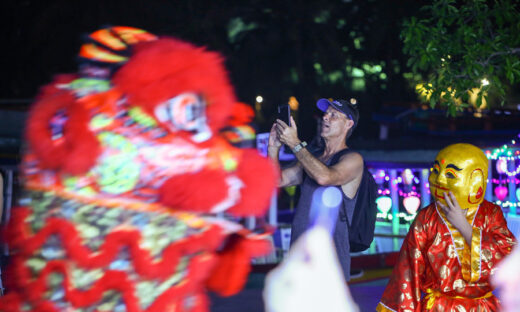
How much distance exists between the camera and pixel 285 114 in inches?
127

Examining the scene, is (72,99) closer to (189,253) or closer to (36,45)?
(189,253)

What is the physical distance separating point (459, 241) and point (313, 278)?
83 cm

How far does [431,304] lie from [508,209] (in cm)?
345

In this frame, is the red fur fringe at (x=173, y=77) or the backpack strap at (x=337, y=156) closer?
the red fur fringe at (x=173, y=77)

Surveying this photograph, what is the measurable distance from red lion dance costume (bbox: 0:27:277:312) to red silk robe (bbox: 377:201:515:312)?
1.52m

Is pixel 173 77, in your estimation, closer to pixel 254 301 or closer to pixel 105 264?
pixel 105 264

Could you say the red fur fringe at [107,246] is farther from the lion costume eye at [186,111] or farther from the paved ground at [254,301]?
Answer: the paved ground at [254,301]

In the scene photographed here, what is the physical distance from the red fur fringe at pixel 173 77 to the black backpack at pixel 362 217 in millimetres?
1435

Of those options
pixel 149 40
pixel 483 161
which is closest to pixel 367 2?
pixel 483 161

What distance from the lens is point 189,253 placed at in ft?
6.17

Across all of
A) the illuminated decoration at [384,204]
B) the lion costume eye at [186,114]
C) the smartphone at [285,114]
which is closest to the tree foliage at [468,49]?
the smartphone at [285,114]

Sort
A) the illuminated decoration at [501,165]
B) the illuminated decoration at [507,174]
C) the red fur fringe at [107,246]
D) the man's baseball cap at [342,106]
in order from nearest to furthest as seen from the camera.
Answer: the red fur fringe at [107,246] → the man's baseball cap at [342,106] → the illuminated decoration at [507,174] → the illuminated decoration at [501,165]

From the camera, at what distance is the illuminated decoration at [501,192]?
6230 millimetres

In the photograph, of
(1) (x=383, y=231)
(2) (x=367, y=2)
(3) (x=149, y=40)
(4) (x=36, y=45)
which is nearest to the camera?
(3) (x=149, y=40)
